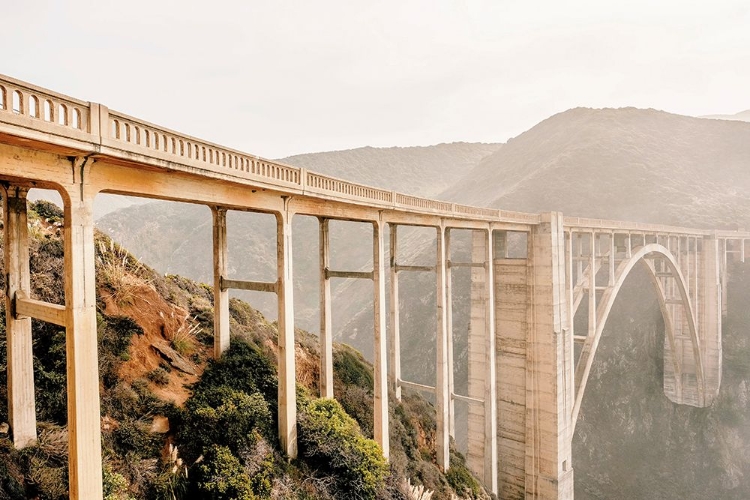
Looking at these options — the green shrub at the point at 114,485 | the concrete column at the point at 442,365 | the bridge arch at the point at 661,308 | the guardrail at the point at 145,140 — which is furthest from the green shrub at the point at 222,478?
the bridge arch at the point at 661,308

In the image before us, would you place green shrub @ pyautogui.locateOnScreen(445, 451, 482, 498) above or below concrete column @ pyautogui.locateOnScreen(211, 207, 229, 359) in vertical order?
below

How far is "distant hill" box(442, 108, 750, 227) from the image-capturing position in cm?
6234

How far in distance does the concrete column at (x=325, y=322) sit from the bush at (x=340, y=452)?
217 cm

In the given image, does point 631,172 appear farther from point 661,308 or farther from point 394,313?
point 394,313

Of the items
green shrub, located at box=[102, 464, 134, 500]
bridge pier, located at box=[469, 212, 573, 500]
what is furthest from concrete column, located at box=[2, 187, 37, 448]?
bridge pier, located at box=[469, 212, 573, 500]

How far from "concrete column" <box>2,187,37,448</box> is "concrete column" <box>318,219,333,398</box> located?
7.15 metres

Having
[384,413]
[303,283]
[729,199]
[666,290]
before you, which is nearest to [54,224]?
[384,413]

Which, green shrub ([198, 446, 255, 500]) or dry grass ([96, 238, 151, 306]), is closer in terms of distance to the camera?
green shrub ([198, 446, 255, 500])

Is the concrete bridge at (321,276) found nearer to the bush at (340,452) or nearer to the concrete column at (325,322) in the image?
the concrete column at (325,322)

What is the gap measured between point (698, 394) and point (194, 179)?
145 feet

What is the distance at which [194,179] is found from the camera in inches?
287

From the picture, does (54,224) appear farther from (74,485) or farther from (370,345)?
(370,345)

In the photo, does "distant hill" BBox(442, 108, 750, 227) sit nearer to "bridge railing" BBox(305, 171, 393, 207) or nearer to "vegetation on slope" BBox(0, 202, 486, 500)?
"bridge railing" BBox(305, 171, 393, 207)

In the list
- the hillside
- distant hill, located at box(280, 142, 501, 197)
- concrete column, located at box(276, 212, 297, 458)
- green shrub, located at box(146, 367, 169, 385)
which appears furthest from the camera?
distant hill, located at box(280, 142, 501, 197)
